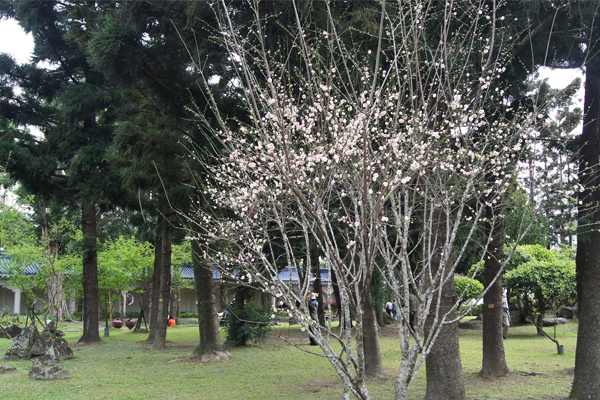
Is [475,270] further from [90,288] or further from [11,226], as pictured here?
[90,288]

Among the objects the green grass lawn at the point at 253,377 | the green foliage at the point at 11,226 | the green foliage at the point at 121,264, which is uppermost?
the green foliage at the point at 11,226

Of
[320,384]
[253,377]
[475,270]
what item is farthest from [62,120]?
[475,270]

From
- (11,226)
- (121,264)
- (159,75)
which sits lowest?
(121,264)

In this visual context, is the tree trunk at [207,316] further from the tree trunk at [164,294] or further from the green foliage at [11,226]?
the green foliage at [11,226]

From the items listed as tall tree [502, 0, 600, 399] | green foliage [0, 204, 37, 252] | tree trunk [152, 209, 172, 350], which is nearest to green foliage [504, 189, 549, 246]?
tall tree [502, 0, 600, 399]

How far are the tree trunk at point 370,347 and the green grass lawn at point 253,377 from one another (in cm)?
23

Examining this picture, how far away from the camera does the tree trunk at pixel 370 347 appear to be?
8.01 metres

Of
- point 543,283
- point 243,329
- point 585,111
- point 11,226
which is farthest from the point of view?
point 11,226

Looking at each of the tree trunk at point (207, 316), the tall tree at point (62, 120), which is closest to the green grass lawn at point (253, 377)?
Result: the tree trunk at point (207, 316)

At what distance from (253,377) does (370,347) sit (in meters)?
2.22

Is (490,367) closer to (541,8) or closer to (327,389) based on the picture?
(327,389)

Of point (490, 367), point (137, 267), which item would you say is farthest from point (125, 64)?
point (137, 267)

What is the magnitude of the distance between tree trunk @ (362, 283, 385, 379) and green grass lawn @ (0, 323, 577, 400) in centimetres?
23

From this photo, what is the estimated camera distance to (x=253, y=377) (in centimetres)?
874
